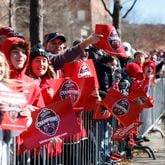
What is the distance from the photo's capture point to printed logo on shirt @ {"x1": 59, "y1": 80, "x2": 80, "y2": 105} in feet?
20.8

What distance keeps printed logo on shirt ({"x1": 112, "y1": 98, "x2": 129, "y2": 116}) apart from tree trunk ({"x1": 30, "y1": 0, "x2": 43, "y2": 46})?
13.8ft

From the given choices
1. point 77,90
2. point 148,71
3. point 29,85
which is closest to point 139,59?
point 148,71

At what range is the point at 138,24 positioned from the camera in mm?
77062

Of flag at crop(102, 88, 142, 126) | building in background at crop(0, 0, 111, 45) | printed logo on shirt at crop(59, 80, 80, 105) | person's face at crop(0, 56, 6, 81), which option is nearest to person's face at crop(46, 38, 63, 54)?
flag at crop(102, 88, 142, 126)

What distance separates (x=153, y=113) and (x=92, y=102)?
21.1 feet

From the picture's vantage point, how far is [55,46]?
24.7 feet

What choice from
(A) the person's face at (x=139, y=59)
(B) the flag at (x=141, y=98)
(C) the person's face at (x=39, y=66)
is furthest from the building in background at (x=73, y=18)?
(C) the person's face at (x=39, y=66)

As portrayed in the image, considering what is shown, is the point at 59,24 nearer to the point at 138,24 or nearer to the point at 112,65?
the point at 138,24

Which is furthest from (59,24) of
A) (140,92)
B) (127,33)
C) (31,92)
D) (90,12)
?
(31,92)

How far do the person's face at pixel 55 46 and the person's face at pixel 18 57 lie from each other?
1.84m

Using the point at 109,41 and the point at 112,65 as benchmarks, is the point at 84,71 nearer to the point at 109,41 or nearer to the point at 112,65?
the point at 109,41

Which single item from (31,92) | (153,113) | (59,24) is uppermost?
(59,24)

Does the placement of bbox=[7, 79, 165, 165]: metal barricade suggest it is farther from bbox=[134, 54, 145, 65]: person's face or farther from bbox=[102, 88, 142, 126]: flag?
bbox=[134, 54, 145, 65]: person's face

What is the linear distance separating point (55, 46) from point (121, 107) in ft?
3.86
